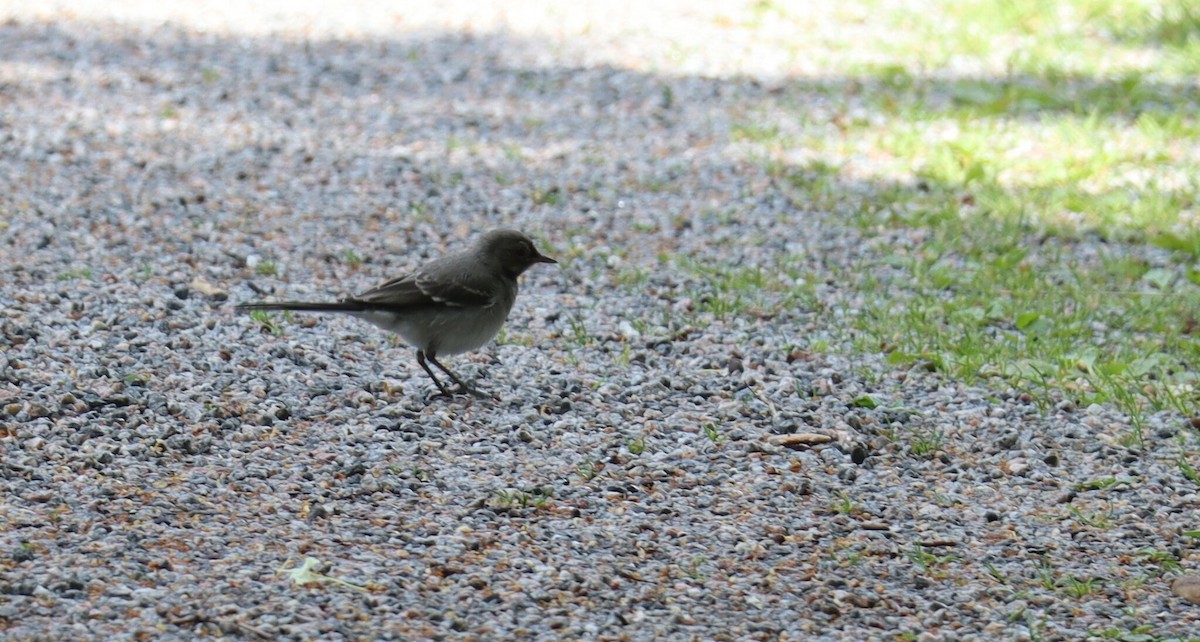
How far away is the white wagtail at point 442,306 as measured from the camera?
598cm

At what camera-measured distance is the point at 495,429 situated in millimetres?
5805

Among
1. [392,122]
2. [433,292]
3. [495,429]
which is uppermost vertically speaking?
[433,292]

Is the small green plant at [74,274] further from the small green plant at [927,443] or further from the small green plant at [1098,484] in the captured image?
the small green plant at [1098,484]

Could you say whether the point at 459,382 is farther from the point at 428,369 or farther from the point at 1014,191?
the point at 1014,191

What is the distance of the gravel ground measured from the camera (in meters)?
4.47

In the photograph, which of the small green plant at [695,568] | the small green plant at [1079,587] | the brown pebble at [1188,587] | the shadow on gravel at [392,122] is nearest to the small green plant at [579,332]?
the shadow on gravel at [392,122]

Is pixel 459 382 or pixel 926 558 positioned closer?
pixel 926 558

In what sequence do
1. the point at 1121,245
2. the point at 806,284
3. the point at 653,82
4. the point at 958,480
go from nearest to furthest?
the point at 958,480 → the point at 806,284 → the point at 1121,245 → the point at 653,82

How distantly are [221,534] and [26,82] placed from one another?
275 inches

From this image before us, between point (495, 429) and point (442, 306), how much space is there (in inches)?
21.7

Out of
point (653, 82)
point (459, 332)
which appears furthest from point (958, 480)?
point (653, 82)

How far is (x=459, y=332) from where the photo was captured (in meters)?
6.01

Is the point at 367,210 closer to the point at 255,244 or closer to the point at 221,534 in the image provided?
the point at 255,244

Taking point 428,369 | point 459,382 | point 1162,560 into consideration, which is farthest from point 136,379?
point 1162,560
